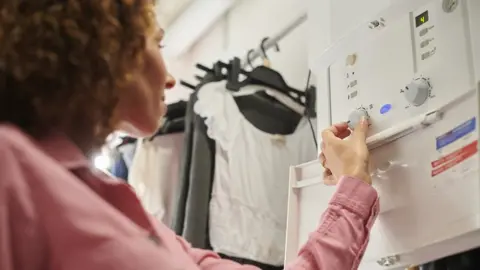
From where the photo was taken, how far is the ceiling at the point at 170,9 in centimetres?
218

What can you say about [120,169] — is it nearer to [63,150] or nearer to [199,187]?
[199,187]

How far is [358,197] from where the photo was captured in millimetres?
958

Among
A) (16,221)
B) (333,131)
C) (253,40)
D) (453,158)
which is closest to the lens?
(16,221)

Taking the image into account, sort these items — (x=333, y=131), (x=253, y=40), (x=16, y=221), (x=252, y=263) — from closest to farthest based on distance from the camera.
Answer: (x=16, y=221) < (x=333, y=131) < (x=252, y=263) < (x=253, y=40)

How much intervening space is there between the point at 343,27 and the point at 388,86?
0.21m

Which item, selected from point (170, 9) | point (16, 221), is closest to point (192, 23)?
point (170, 9)

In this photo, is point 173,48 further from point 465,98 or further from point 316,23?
point 465,98

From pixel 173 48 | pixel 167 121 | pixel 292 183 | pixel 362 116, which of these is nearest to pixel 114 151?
pixel 167 121

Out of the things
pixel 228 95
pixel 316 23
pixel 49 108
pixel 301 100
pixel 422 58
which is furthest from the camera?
pixel 301 100

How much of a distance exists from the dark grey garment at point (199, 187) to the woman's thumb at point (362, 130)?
18.5 inches

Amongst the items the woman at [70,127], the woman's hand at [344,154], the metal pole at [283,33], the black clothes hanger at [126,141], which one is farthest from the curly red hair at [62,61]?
the black clothes hanger at [126,141]

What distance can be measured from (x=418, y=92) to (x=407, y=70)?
61 mm

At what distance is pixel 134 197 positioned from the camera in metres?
0.61

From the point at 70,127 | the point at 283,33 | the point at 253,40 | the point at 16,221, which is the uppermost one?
the point at 253,40
